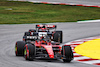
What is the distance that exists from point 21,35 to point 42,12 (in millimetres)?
15070

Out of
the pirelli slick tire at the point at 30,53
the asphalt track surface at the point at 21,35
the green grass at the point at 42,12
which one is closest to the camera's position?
the asphalt track surface at the point at 21,35

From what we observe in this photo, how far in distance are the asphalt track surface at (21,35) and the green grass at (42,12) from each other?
451cm

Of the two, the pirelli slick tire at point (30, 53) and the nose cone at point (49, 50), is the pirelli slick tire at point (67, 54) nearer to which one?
the nose cone at point (49, 50)

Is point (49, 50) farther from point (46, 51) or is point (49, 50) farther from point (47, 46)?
point (47, 46)

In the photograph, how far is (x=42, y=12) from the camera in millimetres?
35094

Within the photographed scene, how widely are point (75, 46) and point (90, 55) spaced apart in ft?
9.04

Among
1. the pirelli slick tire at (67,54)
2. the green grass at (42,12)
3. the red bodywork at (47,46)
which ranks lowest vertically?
the green grass at (42,12)

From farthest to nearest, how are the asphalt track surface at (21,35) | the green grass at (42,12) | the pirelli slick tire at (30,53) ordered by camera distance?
the green grass at (42,12), the pirelli slick tire at (30,53), the asphalt track surface at (21,35)

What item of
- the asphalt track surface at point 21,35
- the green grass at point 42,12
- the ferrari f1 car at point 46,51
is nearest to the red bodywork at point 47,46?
the ferrari f1 car at point 46,51

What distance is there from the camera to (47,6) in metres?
39.8

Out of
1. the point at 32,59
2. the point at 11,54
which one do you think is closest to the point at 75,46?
the point at 11,54

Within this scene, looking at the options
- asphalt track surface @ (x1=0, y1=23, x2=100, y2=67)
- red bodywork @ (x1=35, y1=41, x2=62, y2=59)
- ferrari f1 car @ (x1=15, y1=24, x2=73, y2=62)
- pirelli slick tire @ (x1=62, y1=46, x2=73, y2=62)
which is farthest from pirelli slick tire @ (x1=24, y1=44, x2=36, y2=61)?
pirelli slick tire @ (x1=62, y1=46, x2=73, y2=62)

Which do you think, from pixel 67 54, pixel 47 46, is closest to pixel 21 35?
pixel 47 46

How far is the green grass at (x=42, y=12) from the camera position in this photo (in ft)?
100
